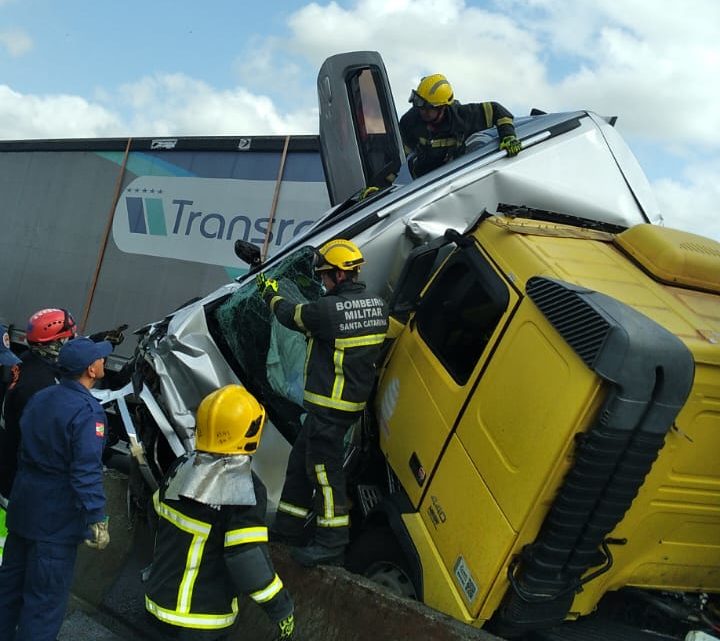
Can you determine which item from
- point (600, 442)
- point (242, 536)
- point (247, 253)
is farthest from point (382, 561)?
point (247, 253)

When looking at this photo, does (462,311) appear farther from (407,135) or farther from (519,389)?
(407,135)

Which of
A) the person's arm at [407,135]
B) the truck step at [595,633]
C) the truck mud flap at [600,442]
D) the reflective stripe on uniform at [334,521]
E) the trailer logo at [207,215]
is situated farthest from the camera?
the trailer logo at [207,215]

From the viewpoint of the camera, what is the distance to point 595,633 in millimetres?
2812

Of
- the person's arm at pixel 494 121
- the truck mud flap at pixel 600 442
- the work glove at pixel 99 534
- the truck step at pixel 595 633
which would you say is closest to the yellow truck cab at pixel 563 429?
the truck mud flap at pixel 600 442

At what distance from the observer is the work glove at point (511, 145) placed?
387 centimetres

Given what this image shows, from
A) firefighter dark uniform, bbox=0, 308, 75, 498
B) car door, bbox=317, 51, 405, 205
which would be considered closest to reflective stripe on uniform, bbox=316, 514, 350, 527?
firefighter dark uniform, bbox=0, 308, 75, 498

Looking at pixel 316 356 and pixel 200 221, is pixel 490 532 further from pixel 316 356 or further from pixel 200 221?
pixel 200 221

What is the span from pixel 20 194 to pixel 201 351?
7569 millimetres

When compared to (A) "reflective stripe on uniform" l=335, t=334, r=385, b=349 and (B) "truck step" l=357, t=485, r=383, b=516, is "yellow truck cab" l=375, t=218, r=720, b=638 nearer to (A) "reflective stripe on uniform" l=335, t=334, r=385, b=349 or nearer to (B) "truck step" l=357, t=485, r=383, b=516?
(A) "reflective stripe on uniform" l=335, t=334, r=385, b=349

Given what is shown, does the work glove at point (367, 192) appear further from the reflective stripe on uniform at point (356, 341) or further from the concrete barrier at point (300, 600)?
the concrete barrier at point (300, 600)

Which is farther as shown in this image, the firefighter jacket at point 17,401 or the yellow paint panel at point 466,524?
the firefighter jacket at point 17,401

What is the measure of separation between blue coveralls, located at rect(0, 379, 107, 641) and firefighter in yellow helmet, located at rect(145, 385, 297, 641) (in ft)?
1.95

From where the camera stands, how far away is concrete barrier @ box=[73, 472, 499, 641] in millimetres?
2584

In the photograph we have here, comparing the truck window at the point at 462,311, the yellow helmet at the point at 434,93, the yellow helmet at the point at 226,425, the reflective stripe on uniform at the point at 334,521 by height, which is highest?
the yellow helmet at the point at 434,93
